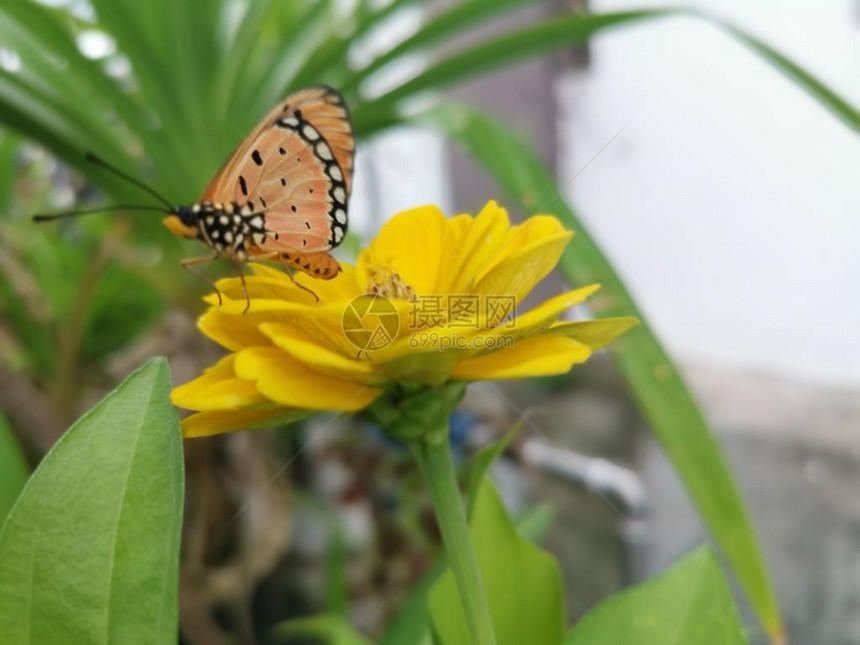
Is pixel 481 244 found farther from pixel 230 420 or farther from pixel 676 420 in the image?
pixel 676 420

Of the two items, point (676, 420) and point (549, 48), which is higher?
point (549, 48)

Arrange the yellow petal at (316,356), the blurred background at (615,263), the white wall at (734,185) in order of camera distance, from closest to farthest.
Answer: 1. the yellow petal at (316,356)
2. the blurred background at (615,263)
3. the white wall at (734,185)

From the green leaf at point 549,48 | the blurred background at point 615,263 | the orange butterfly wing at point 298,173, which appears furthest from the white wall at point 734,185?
the orange butterfly wing at point 298,173

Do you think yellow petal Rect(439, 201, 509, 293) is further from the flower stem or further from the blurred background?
the blurred background

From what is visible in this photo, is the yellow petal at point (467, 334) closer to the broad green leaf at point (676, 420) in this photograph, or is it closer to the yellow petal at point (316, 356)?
the yellow petal at point (316, 356)

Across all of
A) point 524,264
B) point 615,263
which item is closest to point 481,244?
point 524,264

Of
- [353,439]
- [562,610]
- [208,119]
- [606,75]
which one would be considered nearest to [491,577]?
[562,610]

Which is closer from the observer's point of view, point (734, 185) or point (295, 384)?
point (295, 384)
